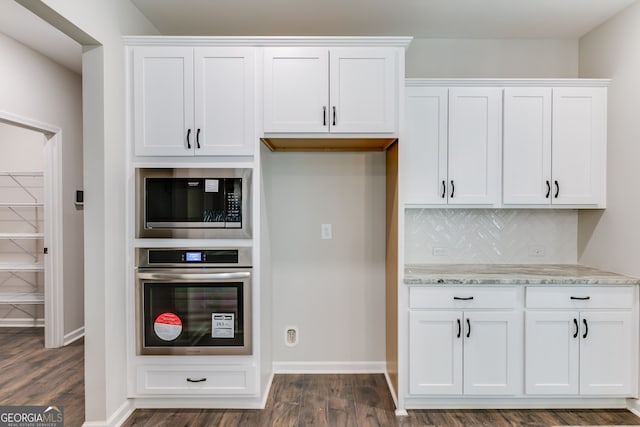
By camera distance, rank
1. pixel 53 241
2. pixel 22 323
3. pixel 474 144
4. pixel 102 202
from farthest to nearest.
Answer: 1. pixel 22 323
2. pixel 53 241
3. pixel 474 144
4. pixel 102 202

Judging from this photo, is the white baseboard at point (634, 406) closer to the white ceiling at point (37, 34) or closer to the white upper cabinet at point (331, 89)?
the white upper cabinet at point (331, 89)

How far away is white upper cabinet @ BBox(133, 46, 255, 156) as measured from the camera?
7.92ft

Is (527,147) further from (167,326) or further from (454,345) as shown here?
(167,326)

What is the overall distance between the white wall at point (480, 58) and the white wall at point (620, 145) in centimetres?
28

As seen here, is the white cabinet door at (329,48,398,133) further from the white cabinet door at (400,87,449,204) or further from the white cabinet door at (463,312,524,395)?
the white cabinet door at (463,312,524,395)

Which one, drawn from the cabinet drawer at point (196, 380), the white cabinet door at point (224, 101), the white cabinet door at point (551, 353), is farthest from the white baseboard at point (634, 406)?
the white cabinet door at point (224, 101)

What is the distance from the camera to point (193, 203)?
2.43 metres

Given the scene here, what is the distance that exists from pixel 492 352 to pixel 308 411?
1.31 m

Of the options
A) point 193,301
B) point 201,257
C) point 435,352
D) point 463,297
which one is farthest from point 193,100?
point 435,352

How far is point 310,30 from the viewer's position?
2.96 metres

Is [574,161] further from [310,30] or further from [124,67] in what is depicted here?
[124,67]

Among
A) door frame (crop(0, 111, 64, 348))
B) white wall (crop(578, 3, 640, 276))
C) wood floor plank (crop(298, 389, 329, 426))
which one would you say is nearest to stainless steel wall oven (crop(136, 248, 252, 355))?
wood floor plank (crop(298, 389, 329, 426))

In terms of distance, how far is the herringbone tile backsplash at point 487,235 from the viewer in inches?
122

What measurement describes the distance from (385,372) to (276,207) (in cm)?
164
